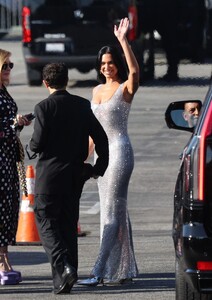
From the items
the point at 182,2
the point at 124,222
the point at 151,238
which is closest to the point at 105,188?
the point at 124,222

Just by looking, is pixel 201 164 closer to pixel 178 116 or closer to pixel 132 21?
pixel 178 116

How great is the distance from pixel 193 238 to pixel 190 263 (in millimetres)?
129

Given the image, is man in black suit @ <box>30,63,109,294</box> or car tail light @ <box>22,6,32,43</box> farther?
car tail light @ <box>22,6,32,43</box>

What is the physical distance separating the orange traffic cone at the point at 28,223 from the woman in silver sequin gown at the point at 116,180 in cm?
213

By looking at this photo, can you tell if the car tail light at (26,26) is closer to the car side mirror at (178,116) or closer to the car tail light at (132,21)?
the car tail light at (132,21)

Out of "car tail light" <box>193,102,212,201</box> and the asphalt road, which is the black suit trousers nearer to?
the asphalt road

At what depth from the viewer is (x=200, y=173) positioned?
6965 mm

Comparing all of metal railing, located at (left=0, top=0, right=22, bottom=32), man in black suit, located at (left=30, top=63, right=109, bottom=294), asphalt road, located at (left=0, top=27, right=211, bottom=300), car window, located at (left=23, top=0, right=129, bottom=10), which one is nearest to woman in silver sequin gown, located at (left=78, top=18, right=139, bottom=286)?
asphalt road, located at (left=0, top=27, right=211, bottom=300)

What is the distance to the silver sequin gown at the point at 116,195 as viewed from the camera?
31.8ft

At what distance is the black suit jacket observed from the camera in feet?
29.9

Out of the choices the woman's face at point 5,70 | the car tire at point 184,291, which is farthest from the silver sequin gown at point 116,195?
the car tire at point 184,291

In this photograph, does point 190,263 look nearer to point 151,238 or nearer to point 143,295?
point 143,295

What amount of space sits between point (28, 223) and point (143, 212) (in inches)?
78.9

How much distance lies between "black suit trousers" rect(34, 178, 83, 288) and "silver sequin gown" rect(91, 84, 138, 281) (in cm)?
50
